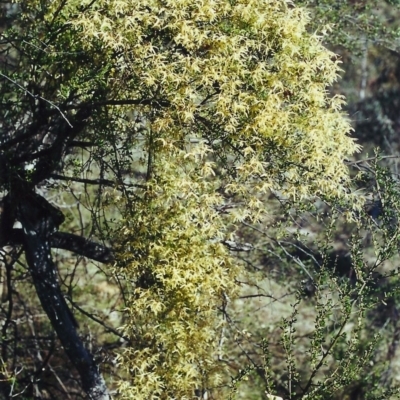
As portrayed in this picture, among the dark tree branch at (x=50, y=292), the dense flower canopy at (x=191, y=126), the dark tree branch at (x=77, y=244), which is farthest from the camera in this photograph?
the dark tree branch at (x=77, y=244)

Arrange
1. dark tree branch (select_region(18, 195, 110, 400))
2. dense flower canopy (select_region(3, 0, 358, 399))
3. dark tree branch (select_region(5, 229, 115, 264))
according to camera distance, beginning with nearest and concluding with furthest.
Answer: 1. dense flower canopy (select_region(3, 0, 358, 399))
2. dark tree branch (select_region(18, 195, 110, 400))
3. dark tree branch (select_region(5, 229, 115, 264))

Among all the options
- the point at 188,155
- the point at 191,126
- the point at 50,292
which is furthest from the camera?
the point at 50,292

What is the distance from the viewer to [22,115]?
6.48m

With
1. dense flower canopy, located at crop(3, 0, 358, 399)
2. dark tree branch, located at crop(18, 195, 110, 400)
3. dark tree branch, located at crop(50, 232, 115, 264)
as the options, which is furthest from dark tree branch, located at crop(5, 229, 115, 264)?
dense flower canopy, located at crop(3, 0, 358, 399)

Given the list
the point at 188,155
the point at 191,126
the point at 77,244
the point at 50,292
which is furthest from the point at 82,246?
the point at 188,155

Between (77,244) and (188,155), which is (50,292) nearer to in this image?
(77,244)

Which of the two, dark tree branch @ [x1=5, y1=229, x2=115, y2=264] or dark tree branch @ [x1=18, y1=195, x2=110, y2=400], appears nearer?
dark tree branch @ [x1=18, y1=195, x2=110, y2=400]

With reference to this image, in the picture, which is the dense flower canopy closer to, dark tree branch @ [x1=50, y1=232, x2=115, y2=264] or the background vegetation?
the background vegetation

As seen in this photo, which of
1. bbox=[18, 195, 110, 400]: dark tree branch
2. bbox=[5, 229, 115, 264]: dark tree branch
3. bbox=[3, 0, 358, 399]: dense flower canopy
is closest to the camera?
bbox=[3, 0, 358, 399]: dense flower canopy

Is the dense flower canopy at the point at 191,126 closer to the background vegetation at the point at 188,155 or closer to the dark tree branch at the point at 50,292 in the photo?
the background vegetation at the point at 188,155

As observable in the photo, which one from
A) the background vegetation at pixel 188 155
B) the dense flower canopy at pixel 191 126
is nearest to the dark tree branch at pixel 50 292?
the background vegetation at pixel 188 155

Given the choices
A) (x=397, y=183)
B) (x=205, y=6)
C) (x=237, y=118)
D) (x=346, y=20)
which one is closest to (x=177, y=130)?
(x=237, y=118)

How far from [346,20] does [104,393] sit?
16.9 feet

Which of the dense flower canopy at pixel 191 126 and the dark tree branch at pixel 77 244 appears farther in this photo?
the dark tree branch at pixel 77 244
